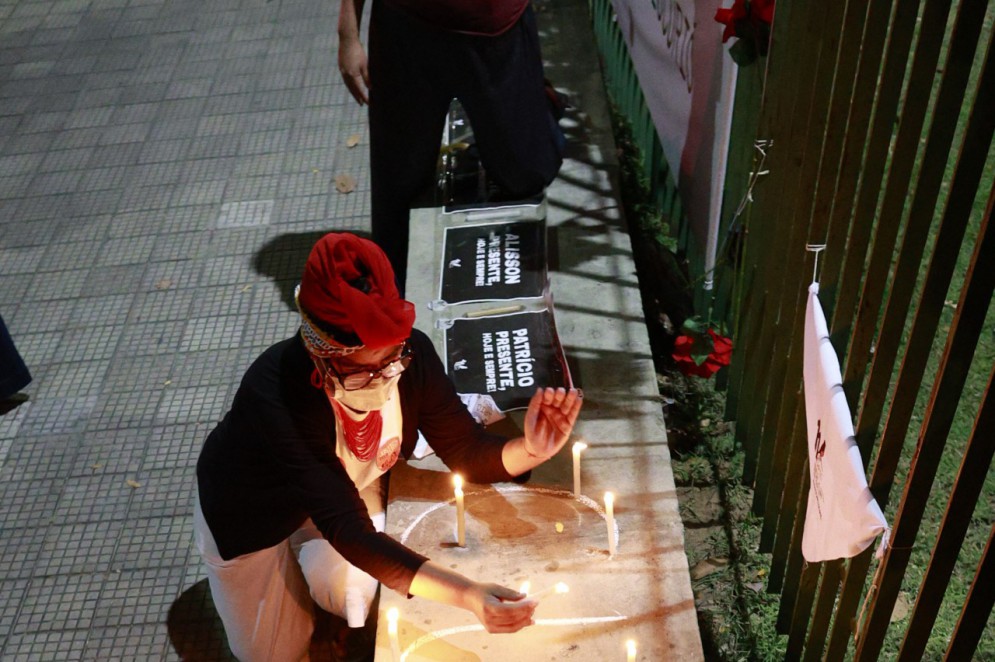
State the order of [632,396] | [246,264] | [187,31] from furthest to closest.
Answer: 1. [187,31]
2. [246,264]
3. [632,396]

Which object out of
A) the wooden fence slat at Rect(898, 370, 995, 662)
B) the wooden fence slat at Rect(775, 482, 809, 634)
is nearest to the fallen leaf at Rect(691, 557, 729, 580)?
the wooden fence slat at Rect(775, 482, 809, 634)

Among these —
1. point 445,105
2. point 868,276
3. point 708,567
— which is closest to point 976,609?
point 868,276

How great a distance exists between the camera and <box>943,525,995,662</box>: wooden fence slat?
199 cm

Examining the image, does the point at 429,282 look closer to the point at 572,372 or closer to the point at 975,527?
the point at 572,372

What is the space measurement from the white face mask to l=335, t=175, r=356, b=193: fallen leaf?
3560 millimetres

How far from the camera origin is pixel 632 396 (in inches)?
152

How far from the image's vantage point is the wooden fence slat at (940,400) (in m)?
1.89

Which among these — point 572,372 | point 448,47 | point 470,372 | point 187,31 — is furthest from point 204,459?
point 187,31

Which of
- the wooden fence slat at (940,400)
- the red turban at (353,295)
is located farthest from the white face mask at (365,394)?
the wooden fence slat at (940,400)

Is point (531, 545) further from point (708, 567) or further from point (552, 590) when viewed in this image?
point (708, 567)

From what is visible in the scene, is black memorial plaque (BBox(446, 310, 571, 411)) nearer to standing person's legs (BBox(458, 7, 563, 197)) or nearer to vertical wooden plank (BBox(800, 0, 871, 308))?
standing person's legs (BBox(458, 7, 563, 197))

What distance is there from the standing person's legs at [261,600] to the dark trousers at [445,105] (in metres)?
2.00

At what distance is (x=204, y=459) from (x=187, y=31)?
235 inches

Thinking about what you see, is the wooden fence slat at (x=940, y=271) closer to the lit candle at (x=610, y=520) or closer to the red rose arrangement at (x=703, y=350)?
the lit candle at (x=610, y=520)
